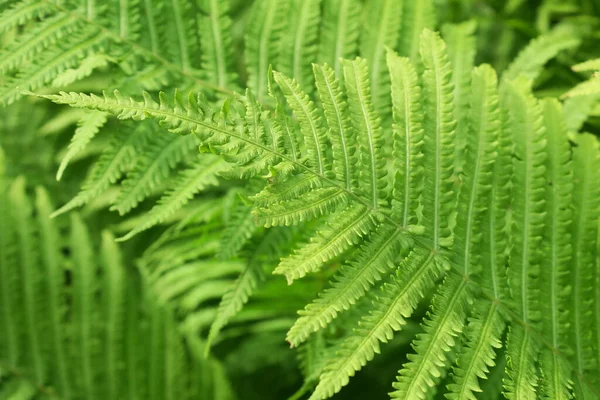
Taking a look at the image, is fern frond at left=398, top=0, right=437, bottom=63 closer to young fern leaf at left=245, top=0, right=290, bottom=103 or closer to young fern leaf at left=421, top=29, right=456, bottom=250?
young fern leaf at left=245, top=0, right=290, bottom=103

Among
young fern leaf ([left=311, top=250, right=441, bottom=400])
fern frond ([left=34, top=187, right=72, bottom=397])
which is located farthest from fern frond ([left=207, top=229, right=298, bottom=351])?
fern frond ([left=34, top=187, right=72, bottom=397])

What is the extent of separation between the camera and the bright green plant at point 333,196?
2.72ft

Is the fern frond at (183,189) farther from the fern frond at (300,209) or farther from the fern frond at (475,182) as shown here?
the fern frond at (475,182)

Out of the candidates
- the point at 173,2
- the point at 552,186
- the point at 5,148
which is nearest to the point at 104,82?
the point at 5,148

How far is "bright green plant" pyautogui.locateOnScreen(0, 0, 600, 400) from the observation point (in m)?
0.83

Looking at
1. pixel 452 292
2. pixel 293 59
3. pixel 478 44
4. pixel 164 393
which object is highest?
pixel 478 44

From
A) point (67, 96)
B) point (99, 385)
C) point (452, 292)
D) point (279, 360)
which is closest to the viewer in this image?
point (67, 96)

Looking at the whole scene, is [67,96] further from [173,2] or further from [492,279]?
[492,279]

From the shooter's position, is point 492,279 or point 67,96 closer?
point 67,96

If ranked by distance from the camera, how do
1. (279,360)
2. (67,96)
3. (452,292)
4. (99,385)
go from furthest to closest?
(279,360)
(99,385)
(452,292)
(67,96)

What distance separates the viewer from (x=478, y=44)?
6.28ft

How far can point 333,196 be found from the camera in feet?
2.79

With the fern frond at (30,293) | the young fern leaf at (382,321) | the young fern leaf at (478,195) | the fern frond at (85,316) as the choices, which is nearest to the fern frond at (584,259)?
the young fern leaf at (478,195)

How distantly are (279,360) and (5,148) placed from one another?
1.10 m
